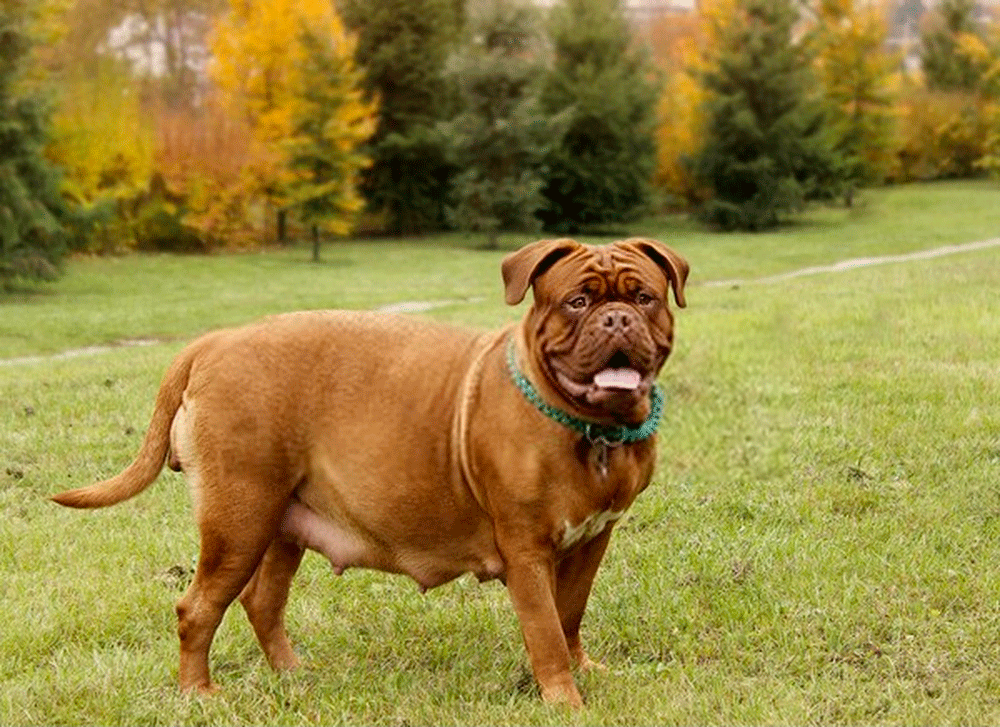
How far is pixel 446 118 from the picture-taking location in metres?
44.2

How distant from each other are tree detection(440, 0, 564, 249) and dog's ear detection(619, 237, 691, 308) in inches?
1355

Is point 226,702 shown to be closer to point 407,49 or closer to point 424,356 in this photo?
point 424,356

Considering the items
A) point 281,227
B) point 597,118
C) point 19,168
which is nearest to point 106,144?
point 19,168

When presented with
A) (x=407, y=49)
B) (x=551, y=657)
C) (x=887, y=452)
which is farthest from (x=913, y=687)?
(x=407, y=49)

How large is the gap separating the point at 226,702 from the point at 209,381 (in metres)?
1.14

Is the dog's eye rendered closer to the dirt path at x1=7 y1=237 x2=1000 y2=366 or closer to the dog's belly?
the dog's belly

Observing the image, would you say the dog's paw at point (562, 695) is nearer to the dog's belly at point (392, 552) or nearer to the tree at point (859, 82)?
the dog's belly at point (392, 552)

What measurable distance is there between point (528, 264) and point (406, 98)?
4069 centimetres

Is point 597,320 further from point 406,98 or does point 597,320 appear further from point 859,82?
point 859,82

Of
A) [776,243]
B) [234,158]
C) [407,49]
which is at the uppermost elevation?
[407,49]

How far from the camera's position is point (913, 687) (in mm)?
4469

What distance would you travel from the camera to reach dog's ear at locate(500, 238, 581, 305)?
412 cm

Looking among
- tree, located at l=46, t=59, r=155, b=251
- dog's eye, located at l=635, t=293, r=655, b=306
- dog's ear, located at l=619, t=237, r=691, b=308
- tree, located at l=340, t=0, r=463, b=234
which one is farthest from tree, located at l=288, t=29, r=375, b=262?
dog's eye, located at l=635, t=293, r=655, b=306

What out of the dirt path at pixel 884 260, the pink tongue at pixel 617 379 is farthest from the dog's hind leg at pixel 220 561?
the dirt path at pixel 884 260
